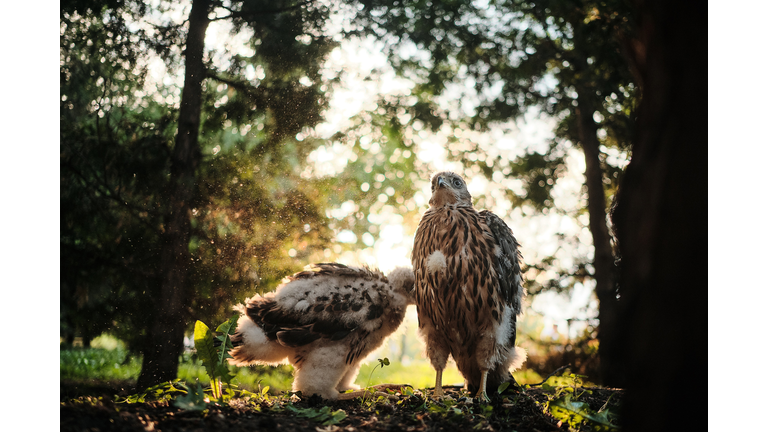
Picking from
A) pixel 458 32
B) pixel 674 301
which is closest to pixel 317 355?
pixel 674 301

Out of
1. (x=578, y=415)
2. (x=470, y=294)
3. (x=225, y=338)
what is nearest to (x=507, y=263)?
(x=470, y=294)

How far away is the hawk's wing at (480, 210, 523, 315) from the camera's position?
244 centimetres

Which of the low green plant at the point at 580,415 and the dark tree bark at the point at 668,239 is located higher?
the dark tree bark at the point at 668,239

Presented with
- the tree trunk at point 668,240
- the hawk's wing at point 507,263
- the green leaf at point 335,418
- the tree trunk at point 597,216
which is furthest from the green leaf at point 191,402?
the tree trunk at point 597,216

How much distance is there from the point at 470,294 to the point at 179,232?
198cm

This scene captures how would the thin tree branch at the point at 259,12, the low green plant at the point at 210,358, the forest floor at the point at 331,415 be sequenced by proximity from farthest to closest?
the thin tree branch at the point at 259,12 → the low green plant at the point at 210,358 → the forest floor at the point at 331,415

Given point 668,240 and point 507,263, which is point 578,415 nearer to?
point 507,263

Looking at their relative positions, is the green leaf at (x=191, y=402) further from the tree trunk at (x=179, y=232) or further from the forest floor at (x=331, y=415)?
the tree trunk at (x=179, y=232)

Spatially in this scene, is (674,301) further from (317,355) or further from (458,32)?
(458,32)

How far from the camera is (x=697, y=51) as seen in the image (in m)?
1.20

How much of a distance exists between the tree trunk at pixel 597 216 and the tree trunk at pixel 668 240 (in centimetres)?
311

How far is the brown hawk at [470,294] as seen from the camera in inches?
93.4

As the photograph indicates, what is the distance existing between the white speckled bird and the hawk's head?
0.67 m

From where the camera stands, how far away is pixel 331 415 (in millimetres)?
1877
